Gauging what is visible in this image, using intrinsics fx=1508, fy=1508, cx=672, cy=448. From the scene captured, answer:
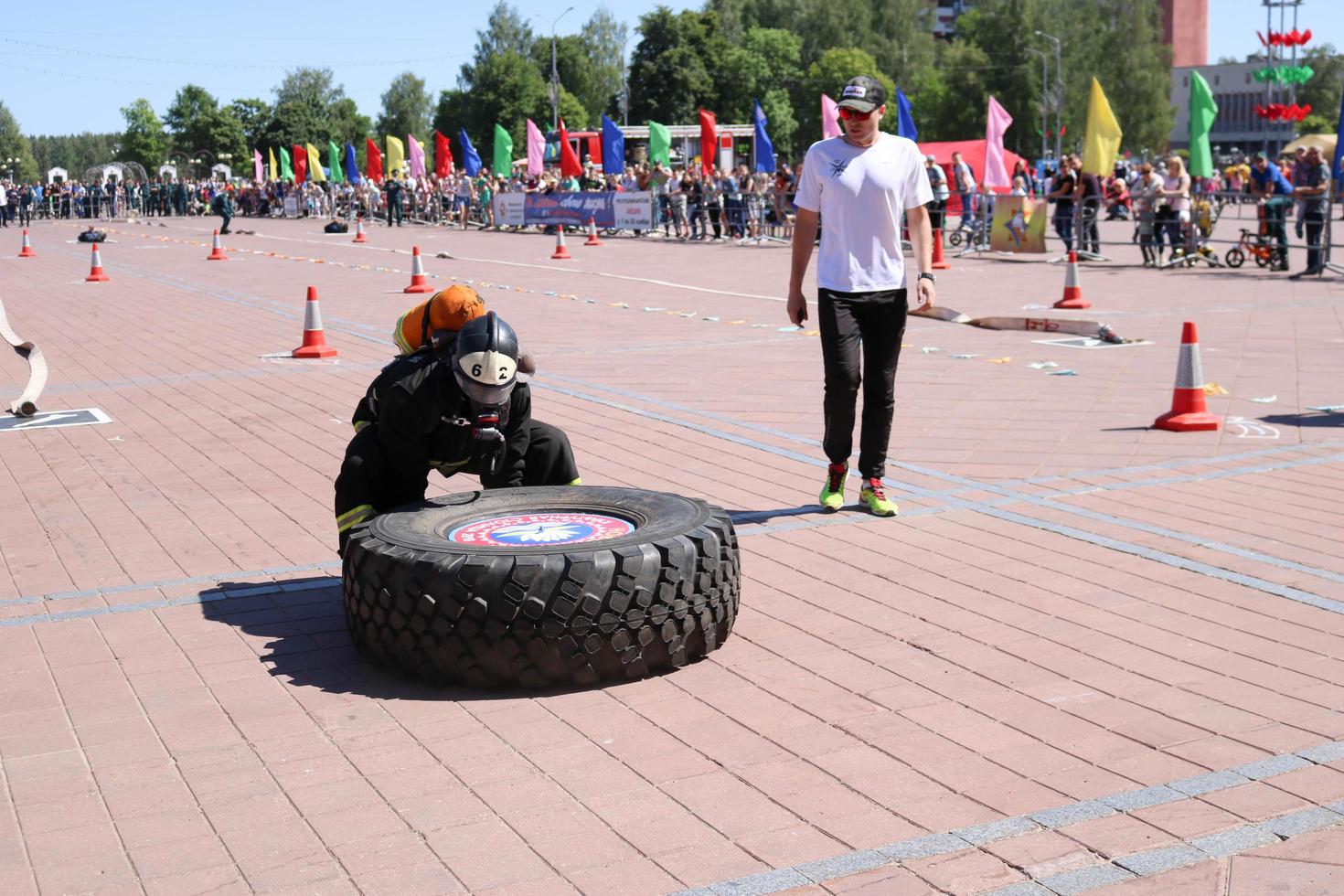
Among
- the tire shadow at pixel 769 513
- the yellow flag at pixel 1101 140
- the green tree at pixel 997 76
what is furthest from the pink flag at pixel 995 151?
the green tree at pixel 997 76

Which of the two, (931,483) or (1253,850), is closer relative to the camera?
(1253,850)

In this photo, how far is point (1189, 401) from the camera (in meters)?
9.42

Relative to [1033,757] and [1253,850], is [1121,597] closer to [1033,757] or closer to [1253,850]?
[1033,757]

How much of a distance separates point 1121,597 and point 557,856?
2.97 meters

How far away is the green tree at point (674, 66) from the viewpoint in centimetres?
11006

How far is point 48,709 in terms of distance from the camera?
4691 mm

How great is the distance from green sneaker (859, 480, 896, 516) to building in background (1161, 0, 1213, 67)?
443ft

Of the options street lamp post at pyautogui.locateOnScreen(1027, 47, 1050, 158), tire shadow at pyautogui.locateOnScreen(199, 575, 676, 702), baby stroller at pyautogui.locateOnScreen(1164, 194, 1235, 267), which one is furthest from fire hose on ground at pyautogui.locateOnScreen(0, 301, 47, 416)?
street lamp post at pyautogui.locateOnScreen(1027, 47, 1050, 158)

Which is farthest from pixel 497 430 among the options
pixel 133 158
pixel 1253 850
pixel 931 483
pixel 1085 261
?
pixel 133 158

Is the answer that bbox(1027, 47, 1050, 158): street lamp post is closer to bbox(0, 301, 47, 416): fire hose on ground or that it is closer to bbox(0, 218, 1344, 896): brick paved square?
bbox(0, 301, 47, 416): fire hose on ground

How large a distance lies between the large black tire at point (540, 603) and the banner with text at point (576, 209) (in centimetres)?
3306

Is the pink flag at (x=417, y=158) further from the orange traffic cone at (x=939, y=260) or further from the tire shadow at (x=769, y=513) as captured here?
the tire shadow at (x=769, y=513)

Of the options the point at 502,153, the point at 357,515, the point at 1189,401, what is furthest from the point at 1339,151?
the point at 502,153

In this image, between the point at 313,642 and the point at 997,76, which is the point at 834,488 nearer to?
the point at 313,642
